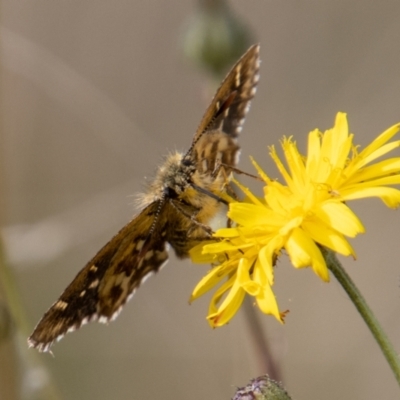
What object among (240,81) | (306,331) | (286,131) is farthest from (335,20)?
(240,81)

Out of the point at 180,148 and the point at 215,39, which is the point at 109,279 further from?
the point at 180,148

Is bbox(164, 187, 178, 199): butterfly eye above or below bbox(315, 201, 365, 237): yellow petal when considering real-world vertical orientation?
above

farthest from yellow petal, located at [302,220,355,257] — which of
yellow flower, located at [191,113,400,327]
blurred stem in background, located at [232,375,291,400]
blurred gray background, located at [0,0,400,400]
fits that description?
blurred gray background, located at [0,0,400,400]

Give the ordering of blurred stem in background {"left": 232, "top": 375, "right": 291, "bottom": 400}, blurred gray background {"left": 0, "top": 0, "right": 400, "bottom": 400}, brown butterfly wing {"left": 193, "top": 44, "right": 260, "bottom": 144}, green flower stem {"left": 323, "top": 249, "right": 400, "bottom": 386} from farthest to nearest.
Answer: blurred gray background {"left": 0, "top": 0, "right": 400, "bottom": 400} → brown butterfly wing {"left": 193, "top": 44, "right": 260, "bottom": 144} → blurred stem in background {"left": 232, "top": 375, "right": 291, "bottom": 400} → green flower stem {"left": 323, "top": 249, "right": 400, "bottom": 386}

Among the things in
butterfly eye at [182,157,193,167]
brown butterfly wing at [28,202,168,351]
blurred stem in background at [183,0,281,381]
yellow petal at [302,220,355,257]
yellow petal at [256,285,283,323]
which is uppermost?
blurred stem in background at [183,0,281,381]

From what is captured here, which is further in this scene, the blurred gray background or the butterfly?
the blurred gray background

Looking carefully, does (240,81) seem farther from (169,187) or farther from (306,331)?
(306,331)

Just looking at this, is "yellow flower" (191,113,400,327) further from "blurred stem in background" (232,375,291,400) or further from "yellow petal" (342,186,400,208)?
"blurred stem in background" (232,375,291,400)

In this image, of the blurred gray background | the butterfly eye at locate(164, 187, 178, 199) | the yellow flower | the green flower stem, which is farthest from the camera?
the blurred gray background
